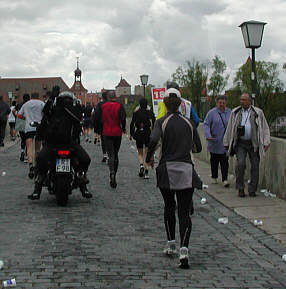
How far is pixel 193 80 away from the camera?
86.8 m

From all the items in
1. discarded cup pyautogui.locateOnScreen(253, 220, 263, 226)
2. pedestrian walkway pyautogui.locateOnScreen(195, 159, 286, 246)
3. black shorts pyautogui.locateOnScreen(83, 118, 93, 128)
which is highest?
black shorts pyautogui.locateOnScreen(83, 118, 93, 128)

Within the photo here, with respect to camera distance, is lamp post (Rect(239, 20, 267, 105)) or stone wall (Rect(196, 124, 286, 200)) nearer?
stone wall (Rect(196, 124, 286, 200))

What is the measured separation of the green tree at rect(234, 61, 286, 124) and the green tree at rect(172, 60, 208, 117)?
16.8ft

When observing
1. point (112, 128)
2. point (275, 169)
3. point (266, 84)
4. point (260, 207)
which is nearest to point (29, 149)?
point (112, 128)

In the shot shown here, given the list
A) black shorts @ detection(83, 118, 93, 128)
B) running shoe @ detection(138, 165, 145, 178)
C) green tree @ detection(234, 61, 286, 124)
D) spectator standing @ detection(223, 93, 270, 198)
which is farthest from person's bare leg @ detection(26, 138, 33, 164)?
green tree @ detection(234, 61, 286, 124)

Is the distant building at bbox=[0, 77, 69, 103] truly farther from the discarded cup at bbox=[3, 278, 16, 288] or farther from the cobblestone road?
the discarded cup at bbox=[3, 278, 16, 288]

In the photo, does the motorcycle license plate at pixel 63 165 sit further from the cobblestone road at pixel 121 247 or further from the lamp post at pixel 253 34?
the lamp post at pixel 253 34

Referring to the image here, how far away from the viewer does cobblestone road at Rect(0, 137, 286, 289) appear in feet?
17.2

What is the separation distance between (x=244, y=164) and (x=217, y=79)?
79983mm

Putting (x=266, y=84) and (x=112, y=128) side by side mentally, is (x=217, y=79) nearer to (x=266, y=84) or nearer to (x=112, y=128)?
(x=266, y=84)

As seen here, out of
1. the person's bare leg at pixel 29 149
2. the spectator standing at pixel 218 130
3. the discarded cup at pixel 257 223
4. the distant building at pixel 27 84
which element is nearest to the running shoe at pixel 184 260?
the discarded cup at pixel 257 223

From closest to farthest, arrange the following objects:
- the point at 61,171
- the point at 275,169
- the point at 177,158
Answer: the point at 177,158 → the point at 61,171 → the point at 275,169

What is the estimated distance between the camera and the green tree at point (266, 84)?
77.1 metres

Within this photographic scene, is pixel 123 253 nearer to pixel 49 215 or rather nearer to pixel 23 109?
pixel 49 215
